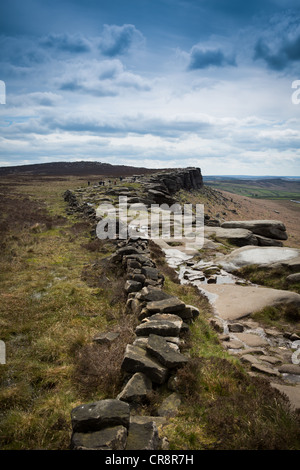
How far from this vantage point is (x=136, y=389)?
4.54m

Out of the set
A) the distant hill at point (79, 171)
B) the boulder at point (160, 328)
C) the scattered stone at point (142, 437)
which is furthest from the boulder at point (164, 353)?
the distant hill at point (79, 171)

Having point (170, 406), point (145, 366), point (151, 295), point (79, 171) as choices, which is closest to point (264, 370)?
point (170, 406)

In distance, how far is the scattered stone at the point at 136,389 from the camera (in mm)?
4438

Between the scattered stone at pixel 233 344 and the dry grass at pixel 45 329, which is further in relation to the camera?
the scattered stone at pixel 233 344

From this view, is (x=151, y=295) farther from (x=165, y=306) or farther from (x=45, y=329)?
(x=45, y=329)

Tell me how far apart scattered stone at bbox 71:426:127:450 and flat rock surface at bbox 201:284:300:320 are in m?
6.82

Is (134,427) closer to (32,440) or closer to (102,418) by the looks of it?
(102,418)

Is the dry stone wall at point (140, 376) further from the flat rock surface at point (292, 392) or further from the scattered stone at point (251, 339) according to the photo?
the flat rock surface at point (292, 392)

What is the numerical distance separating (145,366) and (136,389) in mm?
448

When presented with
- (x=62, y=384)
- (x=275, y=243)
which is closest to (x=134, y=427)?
(x=62, y=384)

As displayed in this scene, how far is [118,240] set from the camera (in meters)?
16.4

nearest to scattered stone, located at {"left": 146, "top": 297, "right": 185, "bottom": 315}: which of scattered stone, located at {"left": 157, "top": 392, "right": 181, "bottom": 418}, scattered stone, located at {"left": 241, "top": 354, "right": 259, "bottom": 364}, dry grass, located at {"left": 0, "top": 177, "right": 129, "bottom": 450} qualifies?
dry grass, located at {"left": 0, "top": 177, "right": 129, "bottom": 450}

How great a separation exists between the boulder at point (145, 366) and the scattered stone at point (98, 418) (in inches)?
46.3

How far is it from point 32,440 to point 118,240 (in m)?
12.9
